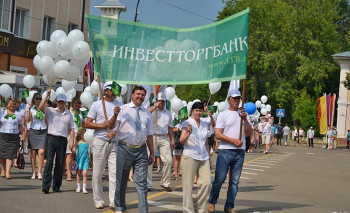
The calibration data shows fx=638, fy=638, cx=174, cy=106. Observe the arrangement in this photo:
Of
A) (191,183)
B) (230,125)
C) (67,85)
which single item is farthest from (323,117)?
(191,183)

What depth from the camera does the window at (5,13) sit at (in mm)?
33250

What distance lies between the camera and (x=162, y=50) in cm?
1003

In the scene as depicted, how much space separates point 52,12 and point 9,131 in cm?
2556

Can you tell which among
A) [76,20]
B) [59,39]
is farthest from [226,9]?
[59,39]

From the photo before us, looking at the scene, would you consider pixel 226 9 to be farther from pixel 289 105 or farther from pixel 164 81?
pixel 164 81

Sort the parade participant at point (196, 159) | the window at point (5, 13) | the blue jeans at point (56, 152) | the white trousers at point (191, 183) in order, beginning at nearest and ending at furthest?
the white trousers at point (191, 183) → the parade participant at point (196, 159) → the blue jeans at point (56, 152) → the window at point (5, 13)

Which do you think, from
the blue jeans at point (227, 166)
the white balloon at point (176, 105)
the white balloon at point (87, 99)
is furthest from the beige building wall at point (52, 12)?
the blue jeans at point (227, 166)

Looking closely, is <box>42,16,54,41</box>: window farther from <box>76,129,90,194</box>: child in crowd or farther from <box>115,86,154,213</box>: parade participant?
<box>115,86,154,213</box>: parade participant

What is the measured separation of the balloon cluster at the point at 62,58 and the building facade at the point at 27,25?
1506 cm

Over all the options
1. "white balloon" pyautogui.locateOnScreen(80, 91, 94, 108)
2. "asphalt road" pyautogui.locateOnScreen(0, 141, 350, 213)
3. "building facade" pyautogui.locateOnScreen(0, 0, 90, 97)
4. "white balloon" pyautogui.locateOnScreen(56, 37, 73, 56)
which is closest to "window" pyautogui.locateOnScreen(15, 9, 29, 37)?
"building facade" pyautogui.locateOnScreen(0, 0, 90, 97)

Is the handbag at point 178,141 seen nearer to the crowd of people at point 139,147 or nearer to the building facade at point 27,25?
the crowd of people at point 139,147

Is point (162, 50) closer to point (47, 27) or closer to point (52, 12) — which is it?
point (52, 12)

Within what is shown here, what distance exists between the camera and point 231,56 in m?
9.89

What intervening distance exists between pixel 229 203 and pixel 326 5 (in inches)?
2269
